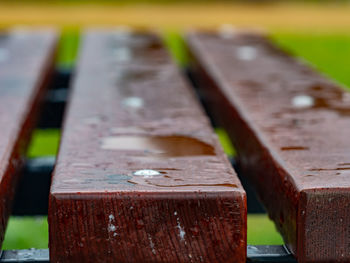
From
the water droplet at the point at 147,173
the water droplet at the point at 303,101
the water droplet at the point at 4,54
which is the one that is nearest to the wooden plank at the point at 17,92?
the water droplet at the point at 4,54

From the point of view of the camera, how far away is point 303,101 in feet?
4.85

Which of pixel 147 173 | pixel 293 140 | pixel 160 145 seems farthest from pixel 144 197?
pixel 293 140

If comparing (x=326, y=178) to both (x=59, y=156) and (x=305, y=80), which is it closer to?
(x=59, y=156)

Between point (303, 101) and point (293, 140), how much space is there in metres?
0.34

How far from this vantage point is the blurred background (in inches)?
113

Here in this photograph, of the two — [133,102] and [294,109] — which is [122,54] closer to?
[133,102]

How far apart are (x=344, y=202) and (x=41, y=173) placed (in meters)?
0.93

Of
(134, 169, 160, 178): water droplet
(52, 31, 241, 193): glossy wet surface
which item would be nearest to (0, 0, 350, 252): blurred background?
(52, 31, 241, 193): glossy wet surface

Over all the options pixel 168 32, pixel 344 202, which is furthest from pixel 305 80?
pixel 168 32

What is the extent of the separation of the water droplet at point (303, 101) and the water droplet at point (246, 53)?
0.66 meters

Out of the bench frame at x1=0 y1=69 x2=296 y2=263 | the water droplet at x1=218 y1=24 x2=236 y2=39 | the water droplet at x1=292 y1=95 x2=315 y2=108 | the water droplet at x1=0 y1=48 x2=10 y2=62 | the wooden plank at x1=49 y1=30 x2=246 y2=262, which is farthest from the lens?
the water droplet at x1=218 y1=24 x2=236 y2=39

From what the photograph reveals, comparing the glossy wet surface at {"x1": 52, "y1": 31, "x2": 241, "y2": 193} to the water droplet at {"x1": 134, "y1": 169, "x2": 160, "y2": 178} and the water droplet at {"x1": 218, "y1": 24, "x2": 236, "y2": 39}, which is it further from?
the water droplet at {"x1": 218, "y1": 24, "x2": 236, "y2": 39}

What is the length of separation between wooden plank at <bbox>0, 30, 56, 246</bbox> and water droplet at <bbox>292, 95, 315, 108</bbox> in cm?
63

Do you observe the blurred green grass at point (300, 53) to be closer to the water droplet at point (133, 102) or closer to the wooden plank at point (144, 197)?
the water droplet at point (133, 102)
